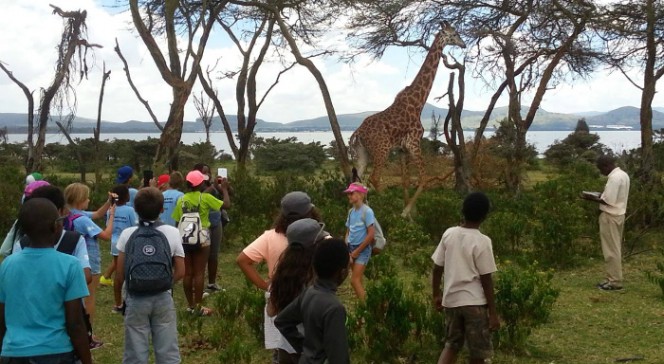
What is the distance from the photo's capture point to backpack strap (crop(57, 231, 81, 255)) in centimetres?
406

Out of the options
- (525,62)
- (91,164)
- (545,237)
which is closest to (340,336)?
(545,237)

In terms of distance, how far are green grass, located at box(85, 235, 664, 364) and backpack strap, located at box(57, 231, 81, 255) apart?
176 cm

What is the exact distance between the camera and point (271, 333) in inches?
158

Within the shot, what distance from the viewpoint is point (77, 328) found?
3354mm

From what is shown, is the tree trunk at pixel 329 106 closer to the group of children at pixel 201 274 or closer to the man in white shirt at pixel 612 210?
the man in white shirt at pixel 612 210

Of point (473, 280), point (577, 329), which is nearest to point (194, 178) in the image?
point (473, 280)

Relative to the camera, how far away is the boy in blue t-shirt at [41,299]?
131 inches

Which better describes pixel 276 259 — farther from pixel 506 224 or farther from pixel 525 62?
pixel 525 62

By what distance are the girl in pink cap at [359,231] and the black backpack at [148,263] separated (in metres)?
2.28

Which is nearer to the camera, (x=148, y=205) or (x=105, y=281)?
(x=148, y=205)

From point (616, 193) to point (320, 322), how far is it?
525 centimetres

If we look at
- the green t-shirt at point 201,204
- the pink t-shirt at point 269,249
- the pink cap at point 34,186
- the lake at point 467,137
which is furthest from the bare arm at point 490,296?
the lake at point 467,137

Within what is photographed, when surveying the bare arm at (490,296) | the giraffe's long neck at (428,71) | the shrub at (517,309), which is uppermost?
the giraffe's long neck at (428,71)

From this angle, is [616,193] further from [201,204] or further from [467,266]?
[201,204]
